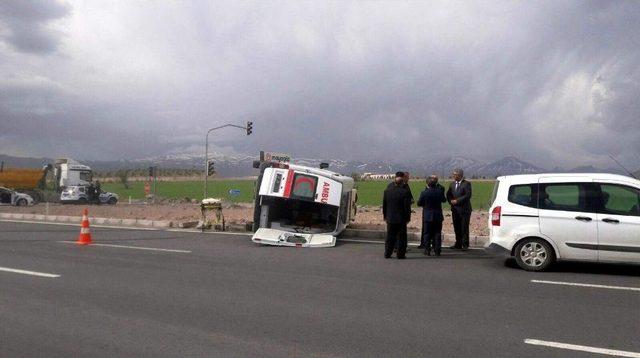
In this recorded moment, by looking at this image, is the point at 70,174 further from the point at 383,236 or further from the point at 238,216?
the point at 383,236

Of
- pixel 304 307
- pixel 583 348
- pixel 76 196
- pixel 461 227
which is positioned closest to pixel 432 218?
pixel 461 227

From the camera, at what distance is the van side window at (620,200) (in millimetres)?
9430

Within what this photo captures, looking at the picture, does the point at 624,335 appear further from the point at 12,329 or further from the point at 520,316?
the point at 12,329

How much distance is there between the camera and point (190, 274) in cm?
932

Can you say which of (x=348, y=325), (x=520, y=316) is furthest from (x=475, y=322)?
(x=348, y=325)

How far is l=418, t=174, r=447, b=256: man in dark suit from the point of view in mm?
12016

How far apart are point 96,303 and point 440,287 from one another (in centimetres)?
469

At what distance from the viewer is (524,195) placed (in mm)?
10078

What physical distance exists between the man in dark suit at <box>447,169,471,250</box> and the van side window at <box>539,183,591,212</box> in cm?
275

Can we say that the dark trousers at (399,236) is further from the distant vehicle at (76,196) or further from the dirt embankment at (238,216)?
the distant vehicle at (76,196)

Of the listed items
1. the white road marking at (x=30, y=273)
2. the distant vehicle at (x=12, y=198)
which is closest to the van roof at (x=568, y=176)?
the white road marking at (x=30, y=273)

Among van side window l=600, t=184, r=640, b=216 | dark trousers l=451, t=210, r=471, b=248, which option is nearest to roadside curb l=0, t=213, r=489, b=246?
dark trousers l=451, t=210, r=471, b=248

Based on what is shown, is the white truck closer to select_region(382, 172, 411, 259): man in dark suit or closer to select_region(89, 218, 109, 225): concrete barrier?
select_region(89, 218, 109, 225): concrete barrier

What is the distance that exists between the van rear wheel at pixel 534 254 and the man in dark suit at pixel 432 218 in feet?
7.32
